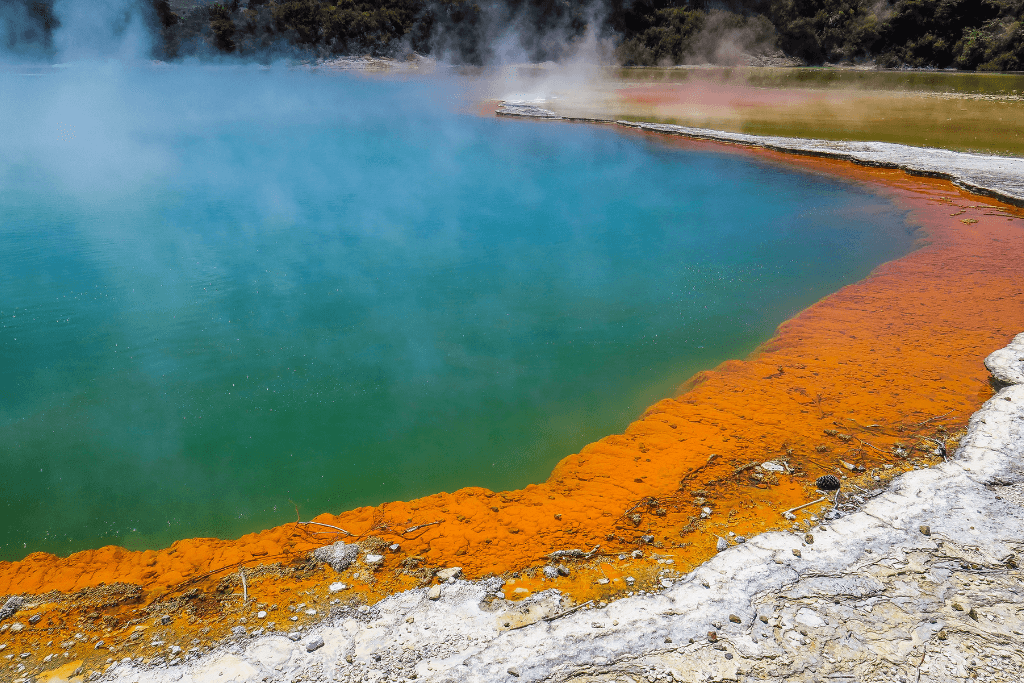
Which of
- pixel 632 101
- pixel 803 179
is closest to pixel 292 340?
pixel 803 179

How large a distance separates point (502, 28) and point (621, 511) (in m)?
41.8

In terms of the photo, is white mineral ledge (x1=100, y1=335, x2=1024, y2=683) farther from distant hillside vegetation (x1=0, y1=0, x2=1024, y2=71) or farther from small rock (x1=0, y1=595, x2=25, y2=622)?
distant hillside vegetation (x1=0, y1=0, x2=1024, y2=71)

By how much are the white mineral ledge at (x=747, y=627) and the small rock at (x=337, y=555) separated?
0.30m

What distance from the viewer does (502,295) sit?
19.8 ft

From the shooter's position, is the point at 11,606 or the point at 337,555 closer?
the point at 11,606

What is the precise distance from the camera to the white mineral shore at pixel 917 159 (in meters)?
9.04

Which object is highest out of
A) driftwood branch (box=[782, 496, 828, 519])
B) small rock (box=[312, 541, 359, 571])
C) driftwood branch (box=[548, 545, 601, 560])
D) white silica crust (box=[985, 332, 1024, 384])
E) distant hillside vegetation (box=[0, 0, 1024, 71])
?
distant hillside vegetation (box=[0, 0, 1024, 71])

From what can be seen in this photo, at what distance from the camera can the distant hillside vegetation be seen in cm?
3369

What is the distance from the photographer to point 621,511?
10.5ft

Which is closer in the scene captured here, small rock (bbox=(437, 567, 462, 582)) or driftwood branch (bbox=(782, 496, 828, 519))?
small rock (bbox=(437, 567, 462, 582))

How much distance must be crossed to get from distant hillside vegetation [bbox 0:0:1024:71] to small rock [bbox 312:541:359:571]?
37.7 m

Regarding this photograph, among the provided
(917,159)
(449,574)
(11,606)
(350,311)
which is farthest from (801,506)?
(917,159)

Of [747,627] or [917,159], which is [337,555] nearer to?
[747,627]

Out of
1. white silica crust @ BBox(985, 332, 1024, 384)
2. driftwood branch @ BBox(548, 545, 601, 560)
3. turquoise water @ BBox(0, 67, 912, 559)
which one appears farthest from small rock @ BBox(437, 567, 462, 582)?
white silica crust @ BBox(985, 332, 1024, 384)
